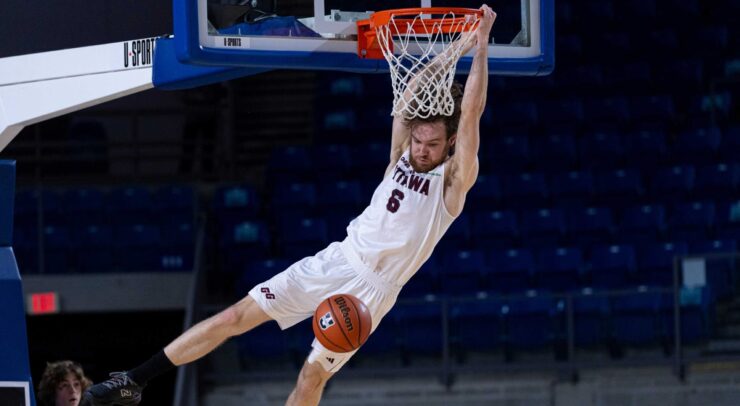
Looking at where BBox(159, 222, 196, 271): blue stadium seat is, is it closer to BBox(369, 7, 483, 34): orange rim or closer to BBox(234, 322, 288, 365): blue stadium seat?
BBox(234, 322, 288, 365): blue stadium seat

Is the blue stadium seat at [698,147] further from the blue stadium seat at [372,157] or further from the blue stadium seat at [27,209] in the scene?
the blue stadium seat at [27,209]

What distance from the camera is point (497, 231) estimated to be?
13.2 metres

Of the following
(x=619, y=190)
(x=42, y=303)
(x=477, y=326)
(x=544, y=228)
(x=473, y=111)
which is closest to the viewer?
(x=473, y=111)

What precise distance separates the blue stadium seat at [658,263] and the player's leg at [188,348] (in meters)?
6.85

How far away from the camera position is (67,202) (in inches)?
543

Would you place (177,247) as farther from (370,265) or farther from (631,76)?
(370,265)

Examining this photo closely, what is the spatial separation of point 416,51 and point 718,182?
771 centimetres

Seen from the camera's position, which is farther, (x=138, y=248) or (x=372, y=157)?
(x=372, y=157)

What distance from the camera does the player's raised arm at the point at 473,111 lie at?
19.9ft

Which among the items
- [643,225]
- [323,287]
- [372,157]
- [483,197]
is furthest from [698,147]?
[323,287]

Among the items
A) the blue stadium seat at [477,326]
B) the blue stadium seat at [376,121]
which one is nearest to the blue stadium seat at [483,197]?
the blue stadium seat at [376,121]

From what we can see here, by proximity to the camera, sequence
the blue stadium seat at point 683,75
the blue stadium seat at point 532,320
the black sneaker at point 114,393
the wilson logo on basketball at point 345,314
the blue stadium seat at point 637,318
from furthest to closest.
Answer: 1. the blue stadium seat at point 683,75
2. the blue stadium seat at point 532,320
3. the blue stadium seat at point 637,318
4. the black sneaker at point 114,393
5. the wilson logo on basketball at point 345,314

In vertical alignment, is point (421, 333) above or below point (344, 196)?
below

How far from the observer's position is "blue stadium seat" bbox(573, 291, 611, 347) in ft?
37.9
